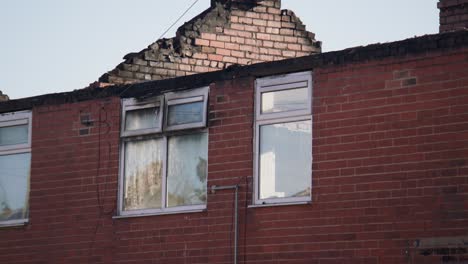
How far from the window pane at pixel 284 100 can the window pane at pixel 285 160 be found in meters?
0.20

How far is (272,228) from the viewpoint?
1489 centimetres

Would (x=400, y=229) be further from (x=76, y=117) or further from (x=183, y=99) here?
(x=76, y=117)

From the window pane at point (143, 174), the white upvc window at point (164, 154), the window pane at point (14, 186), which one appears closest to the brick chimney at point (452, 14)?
the white upvc window at point (164, 154)

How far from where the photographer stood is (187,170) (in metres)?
16.2

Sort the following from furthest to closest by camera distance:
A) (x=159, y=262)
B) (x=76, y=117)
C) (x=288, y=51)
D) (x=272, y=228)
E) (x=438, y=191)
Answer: (x=288, y=51)
(x=76, y=117)
(x=159, y=262)
(x=272, y=228)
(x=438, y=191)

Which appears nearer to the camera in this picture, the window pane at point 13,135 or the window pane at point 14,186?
the window pane at point 14,186

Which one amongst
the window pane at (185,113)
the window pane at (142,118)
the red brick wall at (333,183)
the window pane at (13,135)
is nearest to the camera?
the red brick wall at (333,183)

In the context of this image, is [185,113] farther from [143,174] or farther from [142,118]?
[143,174]

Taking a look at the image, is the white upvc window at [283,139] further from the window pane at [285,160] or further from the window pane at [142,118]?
the window pane at [142,118]

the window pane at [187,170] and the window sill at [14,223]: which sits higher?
the window pane at [187,170]

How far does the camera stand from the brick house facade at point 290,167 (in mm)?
13672

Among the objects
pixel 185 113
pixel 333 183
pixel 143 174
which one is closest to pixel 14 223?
pixel 143 174

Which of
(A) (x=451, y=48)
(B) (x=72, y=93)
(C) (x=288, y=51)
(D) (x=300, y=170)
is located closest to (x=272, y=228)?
(D) (x=300, y=170)

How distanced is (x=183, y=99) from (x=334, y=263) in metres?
3.36
